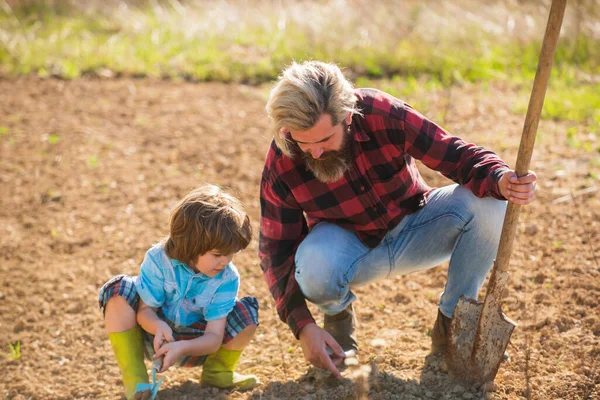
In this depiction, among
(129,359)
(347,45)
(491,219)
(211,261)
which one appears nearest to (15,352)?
(129,359)

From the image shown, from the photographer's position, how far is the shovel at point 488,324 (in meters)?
2.38

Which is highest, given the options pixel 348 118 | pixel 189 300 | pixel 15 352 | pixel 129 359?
pixel 348 118

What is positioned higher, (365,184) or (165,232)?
(365,184)

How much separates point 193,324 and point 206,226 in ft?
1.48

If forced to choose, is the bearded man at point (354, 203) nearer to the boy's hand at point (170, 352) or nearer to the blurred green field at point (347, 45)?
the boy's hand at point (170, 352)

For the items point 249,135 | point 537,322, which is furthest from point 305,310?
point 249,135

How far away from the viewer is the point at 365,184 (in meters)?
2.77

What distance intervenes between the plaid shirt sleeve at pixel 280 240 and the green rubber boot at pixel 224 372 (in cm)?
26

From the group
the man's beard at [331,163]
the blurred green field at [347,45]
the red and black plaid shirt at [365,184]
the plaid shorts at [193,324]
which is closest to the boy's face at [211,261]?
the plaid shorts at [193,324]

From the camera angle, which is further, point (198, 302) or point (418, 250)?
point (418, 250)

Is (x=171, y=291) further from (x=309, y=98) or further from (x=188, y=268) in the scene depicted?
(x=309, y=98)

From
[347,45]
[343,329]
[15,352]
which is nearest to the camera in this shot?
[343,329]

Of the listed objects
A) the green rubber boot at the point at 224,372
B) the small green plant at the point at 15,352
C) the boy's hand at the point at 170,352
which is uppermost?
the boy's hand at the point at 170,352

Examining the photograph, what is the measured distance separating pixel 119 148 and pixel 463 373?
138 inches
